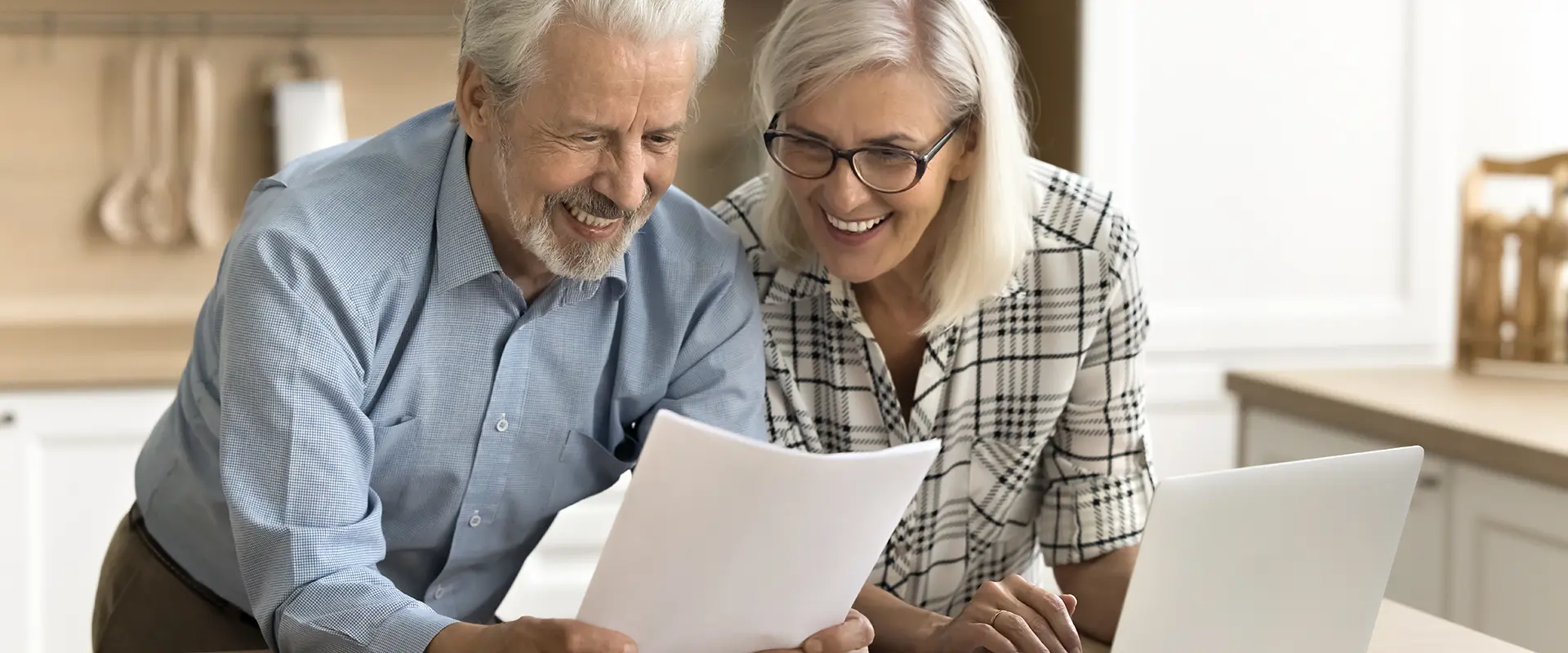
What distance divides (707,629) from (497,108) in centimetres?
47

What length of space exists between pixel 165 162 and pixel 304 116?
0.32 meters

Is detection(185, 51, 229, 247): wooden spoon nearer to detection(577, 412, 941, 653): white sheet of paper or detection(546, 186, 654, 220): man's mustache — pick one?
detection(546, 186, 654, 220): man's mustache

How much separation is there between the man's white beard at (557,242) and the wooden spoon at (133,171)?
1987mm

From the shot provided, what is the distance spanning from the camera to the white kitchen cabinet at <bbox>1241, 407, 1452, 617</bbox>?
1935 millimetres

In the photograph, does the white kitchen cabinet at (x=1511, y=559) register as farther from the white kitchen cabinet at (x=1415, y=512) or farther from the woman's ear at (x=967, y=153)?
the woman's ear at (x=967, y=153)

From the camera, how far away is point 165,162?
2896 millimetres

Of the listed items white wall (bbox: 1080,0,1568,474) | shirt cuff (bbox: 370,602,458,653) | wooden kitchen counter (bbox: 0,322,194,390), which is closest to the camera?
shirt cuff (bbox: 370,602,458,653)

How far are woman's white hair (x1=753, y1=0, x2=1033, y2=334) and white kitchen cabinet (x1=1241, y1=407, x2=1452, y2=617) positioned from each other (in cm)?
74

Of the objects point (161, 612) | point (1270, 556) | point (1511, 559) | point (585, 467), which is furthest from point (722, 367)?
point (1511, 559)

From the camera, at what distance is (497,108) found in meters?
1.19

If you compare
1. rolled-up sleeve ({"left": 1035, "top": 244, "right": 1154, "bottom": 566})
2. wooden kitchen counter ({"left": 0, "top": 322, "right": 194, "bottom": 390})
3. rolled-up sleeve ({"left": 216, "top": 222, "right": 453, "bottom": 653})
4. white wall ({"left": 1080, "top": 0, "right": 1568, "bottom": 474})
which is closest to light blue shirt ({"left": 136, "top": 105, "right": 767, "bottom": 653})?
rolled-up sleeve ({"left": 216, "top": 222, "right": 453, "bottom": 653})

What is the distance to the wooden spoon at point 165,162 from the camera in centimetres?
287

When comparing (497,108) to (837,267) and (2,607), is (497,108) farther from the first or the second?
(2,607)

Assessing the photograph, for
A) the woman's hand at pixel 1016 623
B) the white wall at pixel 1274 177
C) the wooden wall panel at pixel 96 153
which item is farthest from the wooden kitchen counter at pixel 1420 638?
the wooden wall panel at pixel 96 153
